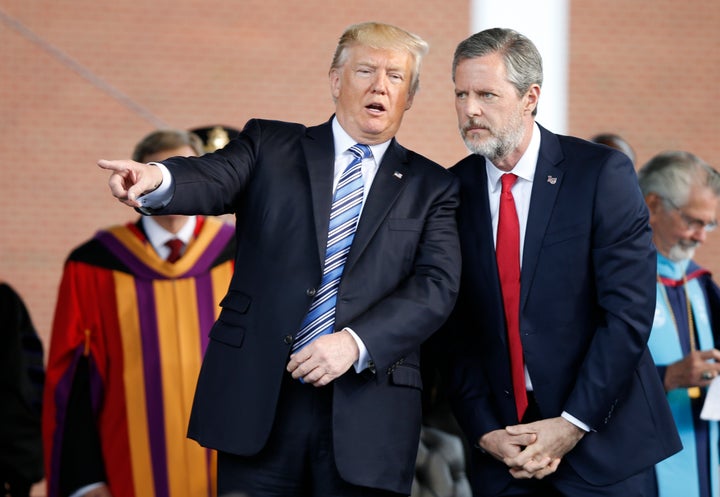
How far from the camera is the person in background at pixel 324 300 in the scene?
2801 millimetres

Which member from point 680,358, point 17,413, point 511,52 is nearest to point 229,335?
point 511,52

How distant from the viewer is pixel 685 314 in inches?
161

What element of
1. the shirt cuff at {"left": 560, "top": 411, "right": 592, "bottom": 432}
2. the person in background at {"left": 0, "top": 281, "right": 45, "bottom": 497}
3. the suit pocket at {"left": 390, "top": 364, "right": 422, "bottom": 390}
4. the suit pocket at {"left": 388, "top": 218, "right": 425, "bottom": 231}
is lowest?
the person in background at {"left": 0, "top": 281, "right": 45, "bottom": 497}

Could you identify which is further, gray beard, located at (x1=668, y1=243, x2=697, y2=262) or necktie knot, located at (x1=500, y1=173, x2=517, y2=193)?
gray beard, located at (x1=668, y1=243, x2=697, y2=262)

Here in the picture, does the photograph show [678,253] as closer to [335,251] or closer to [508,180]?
[508,180]

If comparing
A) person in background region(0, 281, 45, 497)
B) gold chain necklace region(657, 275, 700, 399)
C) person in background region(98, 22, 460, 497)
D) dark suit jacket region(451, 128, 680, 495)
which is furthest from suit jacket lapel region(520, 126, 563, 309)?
person in background region(0, 281, 45, 497)

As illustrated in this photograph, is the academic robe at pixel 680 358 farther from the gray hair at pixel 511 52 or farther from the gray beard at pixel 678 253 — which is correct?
the gray hair at pixel 511 52

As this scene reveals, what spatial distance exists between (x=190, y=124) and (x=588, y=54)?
11.7 feet

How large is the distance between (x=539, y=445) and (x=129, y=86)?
294 inches

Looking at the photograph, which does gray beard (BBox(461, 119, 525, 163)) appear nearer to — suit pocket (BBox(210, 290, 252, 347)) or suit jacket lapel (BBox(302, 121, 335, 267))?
suit jacket lapel (BBox(302, 121, 335, 267))

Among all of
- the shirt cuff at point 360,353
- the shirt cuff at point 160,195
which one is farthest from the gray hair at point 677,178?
the shirt cuff at point 160,195

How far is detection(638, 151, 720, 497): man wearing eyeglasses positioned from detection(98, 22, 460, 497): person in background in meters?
1.30

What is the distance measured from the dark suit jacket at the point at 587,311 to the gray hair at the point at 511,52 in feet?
0.65

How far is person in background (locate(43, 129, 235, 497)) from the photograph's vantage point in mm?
3982
